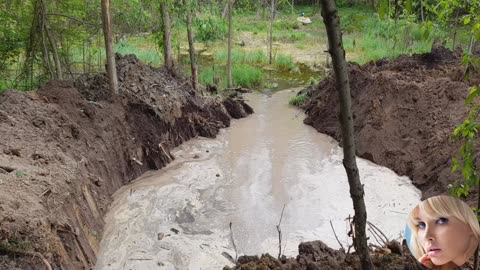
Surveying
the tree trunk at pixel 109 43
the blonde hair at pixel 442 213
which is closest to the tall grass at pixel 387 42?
the tree trunk at pixel 109 43

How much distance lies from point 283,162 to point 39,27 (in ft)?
20.7

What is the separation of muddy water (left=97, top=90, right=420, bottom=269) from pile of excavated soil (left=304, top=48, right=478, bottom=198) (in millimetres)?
485

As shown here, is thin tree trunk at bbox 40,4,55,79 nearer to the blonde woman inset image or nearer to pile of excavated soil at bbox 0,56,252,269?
pile of excavated soil at bbox 0,56,252,269

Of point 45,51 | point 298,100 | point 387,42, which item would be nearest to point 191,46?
point 45,51

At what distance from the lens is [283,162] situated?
10.2 m

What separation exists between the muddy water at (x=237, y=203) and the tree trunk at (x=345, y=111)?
4052mm

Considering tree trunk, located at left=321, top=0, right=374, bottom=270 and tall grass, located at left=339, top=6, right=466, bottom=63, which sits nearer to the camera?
tree trunk, located at left=321, top=0, right=374, bottom=270

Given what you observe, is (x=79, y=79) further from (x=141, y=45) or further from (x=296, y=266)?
(x=141, y=45)

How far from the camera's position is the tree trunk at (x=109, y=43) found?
8516 mm

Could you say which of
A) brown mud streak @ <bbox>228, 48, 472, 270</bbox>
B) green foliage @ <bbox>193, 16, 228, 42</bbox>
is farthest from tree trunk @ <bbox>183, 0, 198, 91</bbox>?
brown mud streak @ <bbox>228, 48, 472, 270</bbox>

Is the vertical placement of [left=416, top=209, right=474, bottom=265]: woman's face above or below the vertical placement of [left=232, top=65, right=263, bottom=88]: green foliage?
above

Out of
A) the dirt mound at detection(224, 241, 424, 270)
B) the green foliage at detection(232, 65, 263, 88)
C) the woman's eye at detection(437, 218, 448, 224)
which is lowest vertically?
the dirt mound at detection(224, 241, 424, 270)

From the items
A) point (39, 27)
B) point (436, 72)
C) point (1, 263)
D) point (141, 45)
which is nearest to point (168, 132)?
point (39, 27)

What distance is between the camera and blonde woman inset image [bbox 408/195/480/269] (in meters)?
1.57
